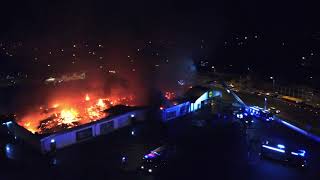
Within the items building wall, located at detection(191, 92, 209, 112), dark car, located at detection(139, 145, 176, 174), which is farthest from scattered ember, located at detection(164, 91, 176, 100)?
dark car, located at detection(139, 145, 176, 174)

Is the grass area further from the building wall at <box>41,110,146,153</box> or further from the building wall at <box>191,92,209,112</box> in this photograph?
the building wall at <box>41,110,146,153</box>

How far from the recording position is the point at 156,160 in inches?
856

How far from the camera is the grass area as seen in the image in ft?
95.2

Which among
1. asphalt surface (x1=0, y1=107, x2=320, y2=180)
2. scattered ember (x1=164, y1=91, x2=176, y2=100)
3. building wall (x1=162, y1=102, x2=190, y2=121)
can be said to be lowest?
asphalt surface (x1=0, y1=107, x2=320, y2=180)

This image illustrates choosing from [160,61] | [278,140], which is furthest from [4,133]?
[160,61]

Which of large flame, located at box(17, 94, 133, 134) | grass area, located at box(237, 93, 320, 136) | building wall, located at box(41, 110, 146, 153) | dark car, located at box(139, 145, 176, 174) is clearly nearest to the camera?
dark car, located at box(139, 145, 176, 174)

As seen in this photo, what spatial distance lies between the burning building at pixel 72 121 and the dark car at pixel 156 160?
677cm

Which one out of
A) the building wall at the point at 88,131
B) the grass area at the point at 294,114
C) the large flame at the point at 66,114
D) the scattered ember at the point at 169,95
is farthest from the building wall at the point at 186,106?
the large flame at the point at 66,114

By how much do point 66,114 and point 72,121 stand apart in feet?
11.0

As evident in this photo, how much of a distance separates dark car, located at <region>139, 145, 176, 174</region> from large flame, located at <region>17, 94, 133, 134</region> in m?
10.4

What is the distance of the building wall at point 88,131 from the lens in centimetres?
2397

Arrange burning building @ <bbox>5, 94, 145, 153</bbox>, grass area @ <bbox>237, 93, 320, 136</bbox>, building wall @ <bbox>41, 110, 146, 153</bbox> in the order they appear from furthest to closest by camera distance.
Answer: grass area @ <bbox>237, 93, 320, 136</bbox>
burning building @ <bbox>5, 94, 145, 153</bbox>
building wall @ <bbox>41, 110, 146, 153</bbox>

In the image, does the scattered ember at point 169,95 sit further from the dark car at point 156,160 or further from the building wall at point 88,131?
the dark car at point 156,160

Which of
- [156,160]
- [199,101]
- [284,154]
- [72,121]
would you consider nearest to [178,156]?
[156,160]
